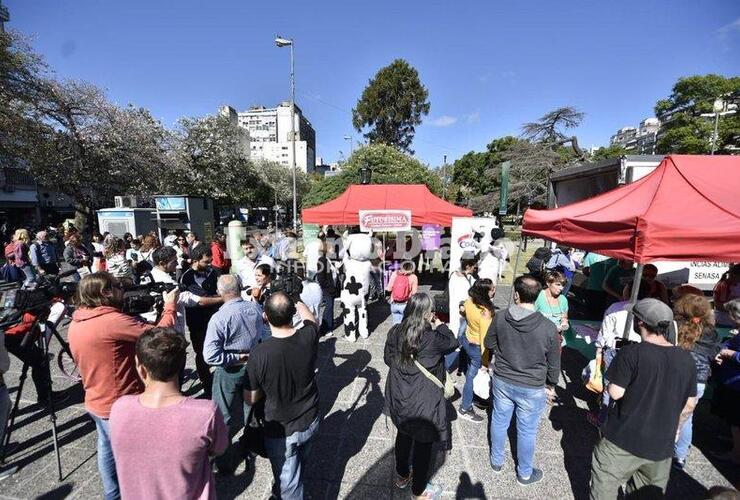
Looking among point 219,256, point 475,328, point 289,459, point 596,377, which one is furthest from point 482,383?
point 219,256

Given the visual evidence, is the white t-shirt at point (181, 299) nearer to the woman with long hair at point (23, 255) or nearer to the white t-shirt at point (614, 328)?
the white t-shirt at point (614, 328)

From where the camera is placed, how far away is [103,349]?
2.23 m

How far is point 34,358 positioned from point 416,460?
13.7 ft

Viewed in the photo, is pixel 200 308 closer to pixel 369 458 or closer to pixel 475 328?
pixel 369 458

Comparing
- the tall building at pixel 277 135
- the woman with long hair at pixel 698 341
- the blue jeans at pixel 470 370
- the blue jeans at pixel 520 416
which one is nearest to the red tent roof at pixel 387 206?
the blue jeans at pixel 470 370

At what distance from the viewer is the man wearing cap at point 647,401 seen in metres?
1.97

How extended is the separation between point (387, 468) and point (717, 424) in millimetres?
3743

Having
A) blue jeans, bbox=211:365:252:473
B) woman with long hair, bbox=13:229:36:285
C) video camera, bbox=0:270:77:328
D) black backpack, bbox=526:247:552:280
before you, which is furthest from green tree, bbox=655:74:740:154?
woman with long hair, bbox=13:229:36:285

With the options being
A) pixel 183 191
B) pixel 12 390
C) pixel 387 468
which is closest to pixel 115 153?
pixel 183 191

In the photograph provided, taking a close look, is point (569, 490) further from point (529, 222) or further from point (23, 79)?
point (23, 79)

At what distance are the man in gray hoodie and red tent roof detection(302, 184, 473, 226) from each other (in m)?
5.87

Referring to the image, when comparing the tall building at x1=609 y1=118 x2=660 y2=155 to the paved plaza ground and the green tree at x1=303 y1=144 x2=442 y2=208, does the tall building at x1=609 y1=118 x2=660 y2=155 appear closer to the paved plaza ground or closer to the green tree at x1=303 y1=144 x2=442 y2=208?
the green tree at x1=303 y1=144 x2=442 y2=208

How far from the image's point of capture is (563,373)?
475cm

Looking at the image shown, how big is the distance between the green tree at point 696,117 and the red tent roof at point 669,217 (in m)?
35.4
